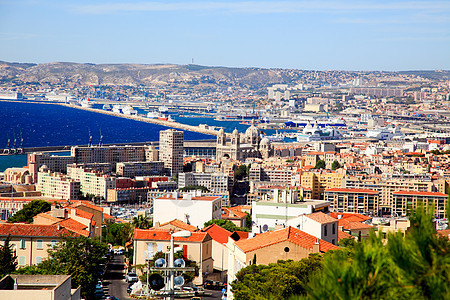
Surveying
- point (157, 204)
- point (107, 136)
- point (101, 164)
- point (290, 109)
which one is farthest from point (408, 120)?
point (157, 204)

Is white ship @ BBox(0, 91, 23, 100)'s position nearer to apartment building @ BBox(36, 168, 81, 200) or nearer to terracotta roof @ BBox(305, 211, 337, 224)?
apartment building @ BBox(36, 168, 81, 200)

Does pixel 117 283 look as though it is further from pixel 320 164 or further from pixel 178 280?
pixel 320 164

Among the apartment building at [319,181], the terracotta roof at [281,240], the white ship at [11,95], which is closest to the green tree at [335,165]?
the apartment building at [319,181]

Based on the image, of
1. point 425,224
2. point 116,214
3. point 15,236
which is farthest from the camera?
point 116,214

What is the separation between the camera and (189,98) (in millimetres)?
→ 180250

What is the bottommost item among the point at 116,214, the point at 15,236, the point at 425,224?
the point at 116,214

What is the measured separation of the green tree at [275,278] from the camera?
9414 mm

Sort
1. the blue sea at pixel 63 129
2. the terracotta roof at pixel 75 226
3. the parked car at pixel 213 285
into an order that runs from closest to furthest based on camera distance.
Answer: the terracotta roof at pixel 75 226 < the parked car at pixel 213 285 < the blue sea at pixel 63 129

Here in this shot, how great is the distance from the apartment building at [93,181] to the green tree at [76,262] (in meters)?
28.2

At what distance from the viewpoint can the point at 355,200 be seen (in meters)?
37.4

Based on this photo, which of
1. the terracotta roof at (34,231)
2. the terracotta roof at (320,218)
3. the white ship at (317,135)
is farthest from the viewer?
the white ship at (317,135)

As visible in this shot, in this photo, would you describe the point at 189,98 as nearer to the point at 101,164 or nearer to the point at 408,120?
the point at 408,120

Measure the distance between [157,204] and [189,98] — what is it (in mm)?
159040

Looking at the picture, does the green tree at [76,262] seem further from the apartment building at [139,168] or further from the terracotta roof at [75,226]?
the apartment building at [139,168]
